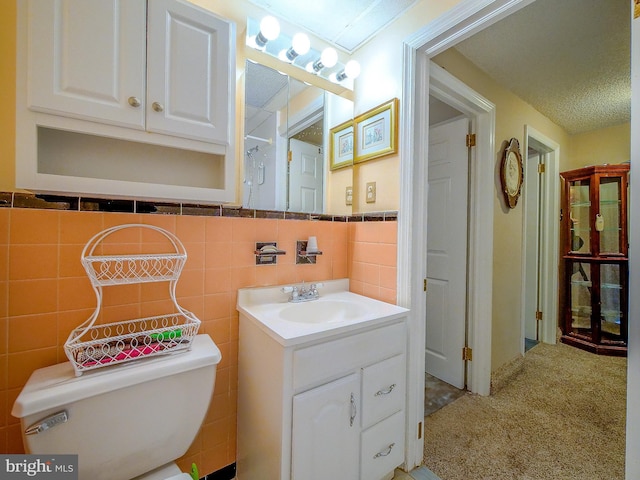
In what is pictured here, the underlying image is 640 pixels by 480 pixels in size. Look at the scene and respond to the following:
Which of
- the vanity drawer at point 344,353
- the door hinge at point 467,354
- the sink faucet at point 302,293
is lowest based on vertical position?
the door hinge at point 467,354

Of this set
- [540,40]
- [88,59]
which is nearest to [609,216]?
[540,40]

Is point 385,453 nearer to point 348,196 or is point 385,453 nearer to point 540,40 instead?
point 348,196

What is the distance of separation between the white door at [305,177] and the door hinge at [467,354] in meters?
1.47

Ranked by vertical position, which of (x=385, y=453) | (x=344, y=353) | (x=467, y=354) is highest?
(x=344, y=353)

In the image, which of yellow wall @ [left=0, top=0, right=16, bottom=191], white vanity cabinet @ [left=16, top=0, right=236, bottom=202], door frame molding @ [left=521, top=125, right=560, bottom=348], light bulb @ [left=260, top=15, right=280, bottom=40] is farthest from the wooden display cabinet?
yellow wall @ [left=0, top=0, right=16, bottom=191]

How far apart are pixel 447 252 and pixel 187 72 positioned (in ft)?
6.36

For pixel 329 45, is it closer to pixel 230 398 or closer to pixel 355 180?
pixel 355 180

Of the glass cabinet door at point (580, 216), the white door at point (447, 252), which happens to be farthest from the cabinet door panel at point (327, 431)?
the glass cabinet door at point (580, 216)

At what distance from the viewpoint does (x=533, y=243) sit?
283 centimetres

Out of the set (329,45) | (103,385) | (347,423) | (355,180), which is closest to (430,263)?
(355,180)

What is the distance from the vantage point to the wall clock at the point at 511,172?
1.99 m

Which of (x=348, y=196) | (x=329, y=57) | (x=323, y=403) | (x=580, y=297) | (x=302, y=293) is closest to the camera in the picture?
(x=323, y=403)

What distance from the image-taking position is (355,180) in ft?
5.29

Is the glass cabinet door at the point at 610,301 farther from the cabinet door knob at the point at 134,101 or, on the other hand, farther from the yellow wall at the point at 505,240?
the cabinet door knob at the point at 134,101
